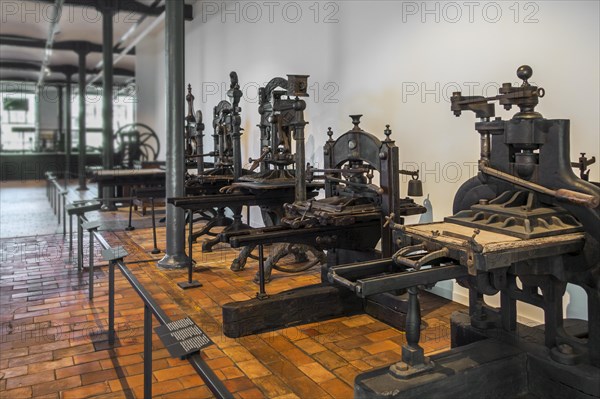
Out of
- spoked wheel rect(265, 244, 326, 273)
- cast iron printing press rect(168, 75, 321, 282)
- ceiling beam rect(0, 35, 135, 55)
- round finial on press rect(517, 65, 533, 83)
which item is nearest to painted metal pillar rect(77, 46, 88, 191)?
ceiling beam rect(0, 35, 135, 55)

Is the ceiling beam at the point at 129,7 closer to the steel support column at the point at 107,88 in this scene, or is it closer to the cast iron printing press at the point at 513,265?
the steel support column at the point at 107,88

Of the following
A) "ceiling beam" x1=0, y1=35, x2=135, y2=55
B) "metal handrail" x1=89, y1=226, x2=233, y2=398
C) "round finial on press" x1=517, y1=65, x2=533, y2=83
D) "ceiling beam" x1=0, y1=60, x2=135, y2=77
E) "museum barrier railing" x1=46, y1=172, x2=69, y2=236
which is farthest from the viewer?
"ceiling beam" x1=0, y1=60, x2=135, y2=77

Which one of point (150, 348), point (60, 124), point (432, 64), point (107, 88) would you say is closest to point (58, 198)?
point (107, 88)

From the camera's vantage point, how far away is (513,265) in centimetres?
205

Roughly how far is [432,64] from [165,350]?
108 inches

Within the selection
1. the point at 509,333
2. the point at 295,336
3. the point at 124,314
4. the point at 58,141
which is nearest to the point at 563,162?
the point at 509,333

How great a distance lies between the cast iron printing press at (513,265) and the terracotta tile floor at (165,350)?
69 cm

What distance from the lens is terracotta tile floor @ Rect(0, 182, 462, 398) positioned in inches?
103

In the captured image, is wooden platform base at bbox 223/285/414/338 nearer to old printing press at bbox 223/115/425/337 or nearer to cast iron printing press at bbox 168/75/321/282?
old printing press at bbox 223/115/425/337

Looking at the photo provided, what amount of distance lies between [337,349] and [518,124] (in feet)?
5.23

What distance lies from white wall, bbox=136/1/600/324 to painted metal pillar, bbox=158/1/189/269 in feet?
4.37

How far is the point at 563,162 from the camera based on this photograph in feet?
6.87

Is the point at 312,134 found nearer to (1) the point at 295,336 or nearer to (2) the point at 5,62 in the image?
(1) the point at 295,336

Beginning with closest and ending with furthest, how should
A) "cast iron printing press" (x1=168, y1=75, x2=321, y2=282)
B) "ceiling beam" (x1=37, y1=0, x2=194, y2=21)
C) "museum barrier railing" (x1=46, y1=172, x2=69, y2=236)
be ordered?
"cast iron printing press" (x1=168, y1=75, x2=321, y2=282) → "museum barrier railing" (x1=46, y1=172, x2=69, y2=236) → "ceiling beam" (x1=37, y1=0, x2=194, y2=21)
